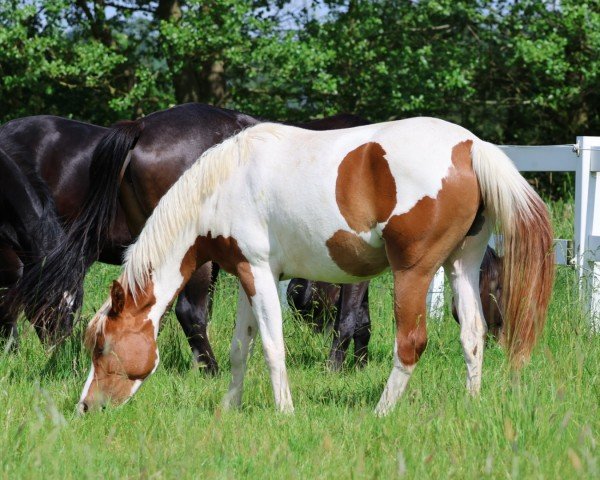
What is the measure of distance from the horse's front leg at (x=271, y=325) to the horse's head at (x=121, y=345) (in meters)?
0.56

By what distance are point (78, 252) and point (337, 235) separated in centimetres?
210

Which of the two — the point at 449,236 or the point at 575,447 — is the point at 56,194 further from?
the point at 575,447

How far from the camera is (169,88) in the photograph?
1761 cm

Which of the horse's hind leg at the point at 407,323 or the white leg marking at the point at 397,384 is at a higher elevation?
the horse's hind leg at the point at 407,323

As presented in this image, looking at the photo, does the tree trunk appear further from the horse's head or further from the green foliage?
the horse's head

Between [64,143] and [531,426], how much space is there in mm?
4472

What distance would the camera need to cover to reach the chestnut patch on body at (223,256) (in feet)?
14.3

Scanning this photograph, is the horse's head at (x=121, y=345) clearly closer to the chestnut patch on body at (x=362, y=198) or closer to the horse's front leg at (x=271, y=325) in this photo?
the horse's front leg at (x=271, y=325)

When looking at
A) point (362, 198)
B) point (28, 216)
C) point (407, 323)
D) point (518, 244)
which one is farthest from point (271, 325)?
point (28, 216)

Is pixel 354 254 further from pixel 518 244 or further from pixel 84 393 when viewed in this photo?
pixel 84 393

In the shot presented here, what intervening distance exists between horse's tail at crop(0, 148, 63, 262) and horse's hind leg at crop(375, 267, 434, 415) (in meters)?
2.55

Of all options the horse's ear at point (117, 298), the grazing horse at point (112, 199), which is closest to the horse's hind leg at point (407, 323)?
the horse's ear at point (117, 298)

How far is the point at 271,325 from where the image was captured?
170 inches

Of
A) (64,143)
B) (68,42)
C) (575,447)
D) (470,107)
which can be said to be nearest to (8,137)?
(64,143)
